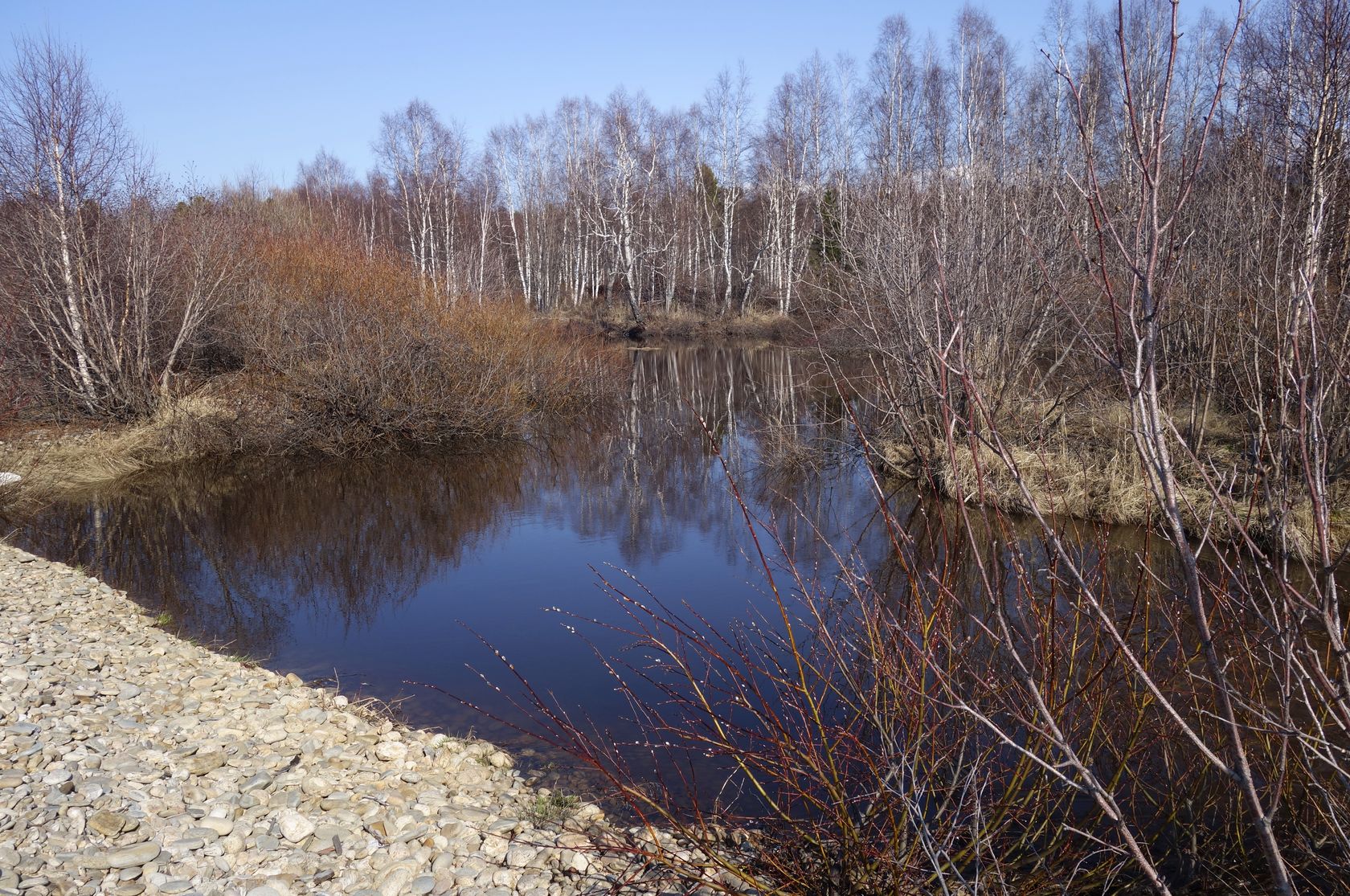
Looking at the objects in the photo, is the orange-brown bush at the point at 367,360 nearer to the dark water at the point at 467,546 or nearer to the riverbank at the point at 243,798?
the dark water at the point at 467,546

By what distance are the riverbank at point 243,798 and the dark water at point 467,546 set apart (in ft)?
3.51

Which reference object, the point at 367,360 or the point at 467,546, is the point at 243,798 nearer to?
the point at 467,546

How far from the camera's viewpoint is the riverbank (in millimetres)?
3521

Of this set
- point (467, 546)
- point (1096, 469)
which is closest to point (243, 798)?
point (467, 546)

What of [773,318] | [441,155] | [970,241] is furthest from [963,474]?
[441,155]

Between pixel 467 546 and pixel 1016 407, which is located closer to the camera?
pixel 467 546

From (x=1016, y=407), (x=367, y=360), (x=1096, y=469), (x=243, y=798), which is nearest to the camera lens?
(x=243, y=798)

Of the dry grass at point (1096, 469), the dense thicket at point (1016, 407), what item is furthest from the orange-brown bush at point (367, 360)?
the dry grass at point (1096, 469)

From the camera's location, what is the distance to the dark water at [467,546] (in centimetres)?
709

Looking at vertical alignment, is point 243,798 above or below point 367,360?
below

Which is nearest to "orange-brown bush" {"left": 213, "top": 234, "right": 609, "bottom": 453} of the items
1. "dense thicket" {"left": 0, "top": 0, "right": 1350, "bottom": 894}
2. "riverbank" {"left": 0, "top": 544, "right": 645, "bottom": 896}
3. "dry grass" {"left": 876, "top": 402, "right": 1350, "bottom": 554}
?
"dense thicket" {"left": 0, "top": 0, "right": 1350, "bottom": 894}

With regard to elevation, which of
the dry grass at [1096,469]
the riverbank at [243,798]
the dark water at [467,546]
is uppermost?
the dry grass at [1096,469]

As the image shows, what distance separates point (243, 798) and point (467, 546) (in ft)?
20.1

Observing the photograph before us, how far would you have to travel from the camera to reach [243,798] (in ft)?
13.3
